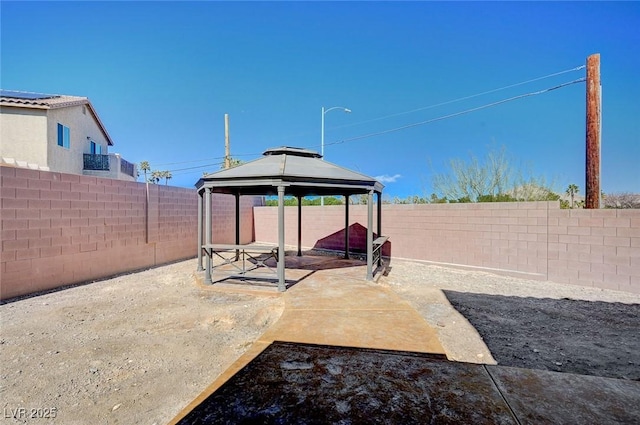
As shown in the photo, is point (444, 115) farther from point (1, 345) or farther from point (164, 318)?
point (1, 345)

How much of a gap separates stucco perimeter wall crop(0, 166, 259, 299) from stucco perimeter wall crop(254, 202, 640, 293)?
254 inches

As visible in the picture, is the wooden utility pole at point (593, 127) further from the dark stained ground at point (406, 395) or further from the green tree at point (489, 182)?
the dark stained ground at point (406, 395)

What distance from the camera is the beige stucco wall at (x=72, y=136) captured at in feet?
43.6

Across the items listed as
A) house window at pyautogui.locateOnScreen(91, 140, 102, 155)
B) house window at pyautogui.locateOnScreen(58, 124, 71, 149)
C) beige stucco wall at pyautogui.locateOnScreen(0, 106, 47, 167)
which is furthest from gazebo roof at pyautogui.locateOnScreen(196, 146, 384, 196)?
house window at pyautogui.locateOnScreen(91, 140, 102, 155)

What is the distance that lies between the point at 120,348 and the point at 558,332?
19.1 feet

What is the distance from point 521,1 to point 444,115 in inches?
193

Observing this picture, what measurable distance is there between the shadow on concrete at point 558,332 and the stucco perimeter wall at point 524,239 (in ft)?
4.28

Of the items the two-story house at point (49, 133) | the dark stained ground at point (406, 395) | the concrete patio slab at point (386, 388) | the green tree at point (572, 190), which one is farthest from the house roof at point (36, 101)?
the green tree at point (572, 190)

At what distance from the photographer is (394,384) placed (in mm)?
2162

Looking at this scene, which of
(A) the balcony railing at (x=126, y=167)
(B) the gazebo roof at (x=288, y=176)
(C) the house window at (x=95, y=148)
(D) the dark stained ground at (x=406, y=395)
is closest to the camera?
(D) the dark stained ground at (x=406, y=395)

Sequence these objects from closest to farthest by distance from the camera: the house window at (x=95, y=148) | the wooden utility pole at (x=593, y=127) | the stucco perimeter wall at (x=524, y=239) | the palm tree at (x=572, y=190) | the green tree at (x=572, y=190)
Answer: the stucco perimeter wall at (x=524, y=239) → the wooden utility pole at (x=593, y=127) → the green tree at (x=572, y=190) → the palm tree at (x=572, y=190) → the house window at (x=95, y=148)

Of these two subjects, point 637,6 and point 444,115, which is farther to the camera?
point 444,115

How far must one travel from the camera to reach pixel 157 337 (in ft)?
12.6

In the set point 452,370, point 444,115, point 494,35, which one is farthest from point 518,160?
point 452,370
